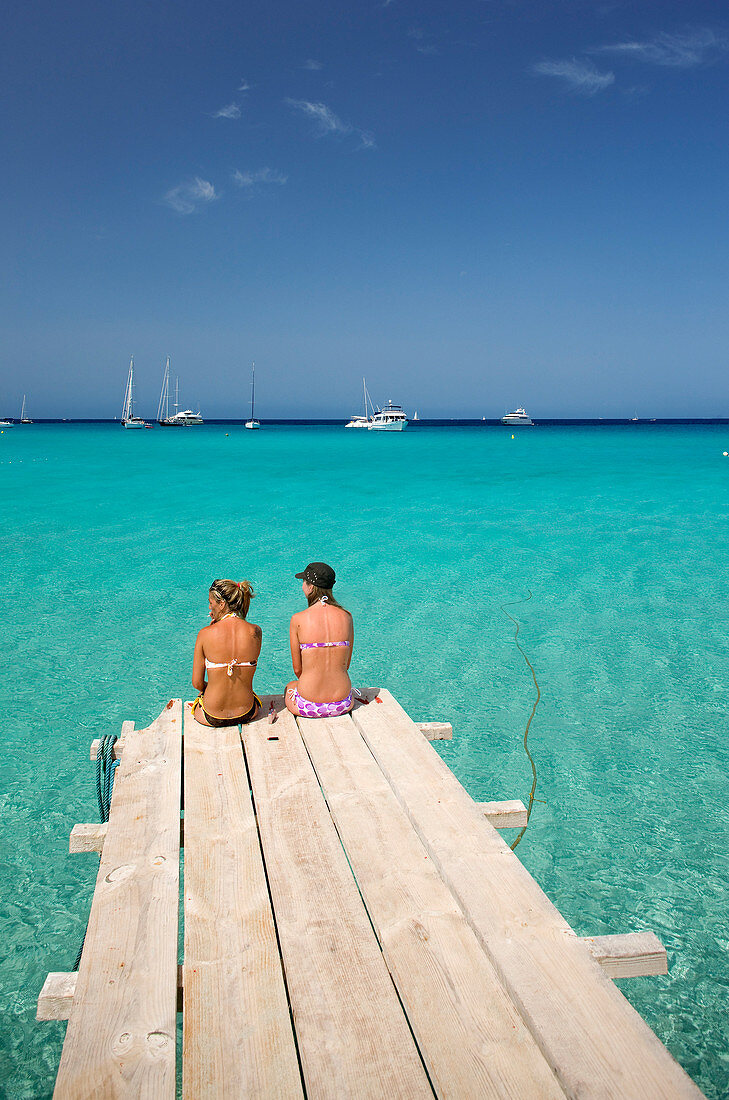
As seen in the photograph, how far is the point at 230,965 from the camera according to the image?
2.59 m

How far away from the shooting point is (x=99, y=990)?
2.47 meters

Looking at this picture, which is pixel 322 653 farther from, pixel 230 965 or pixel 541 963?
pixel 541 963


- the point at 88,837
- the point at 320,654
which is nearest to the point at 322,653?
the point at 320,654

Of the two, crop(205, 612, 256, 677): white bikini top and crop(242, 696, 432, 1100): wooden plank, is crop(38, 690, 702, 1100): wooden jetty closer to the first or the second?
crop(242, 696, 432, 1100): wooden plank

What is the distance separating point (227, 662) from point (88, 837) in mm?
1441

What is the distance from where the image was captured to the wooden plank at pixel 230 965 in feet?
7.13

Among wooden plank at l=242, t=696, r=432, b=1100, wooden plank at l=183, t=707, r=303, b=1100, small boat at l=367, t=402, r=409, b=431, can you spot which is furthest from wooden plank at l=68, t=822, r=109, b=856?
small boat at l=367, t=402, r=409, b=431

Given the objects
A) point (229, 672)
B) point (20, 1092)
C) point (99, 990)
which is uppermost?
point (229, 672)

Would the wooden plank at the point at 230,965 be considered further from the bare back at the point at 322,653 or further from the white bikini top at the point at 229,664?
the bare back at the point at 322,653

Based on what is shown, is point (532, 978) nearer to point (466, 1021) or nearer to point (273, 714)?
point (466, 1021)

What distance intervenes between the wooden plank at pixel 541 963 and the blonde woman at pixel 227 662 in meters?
1.27

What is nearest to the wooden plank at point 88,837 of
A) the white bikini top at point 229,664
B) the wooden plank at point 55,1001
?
the wooden plank at point 55,1001

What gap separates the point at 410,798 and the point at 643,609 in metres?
9.21

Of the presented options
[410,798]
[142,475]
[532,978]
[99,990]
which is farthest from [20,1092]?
[142,475]
